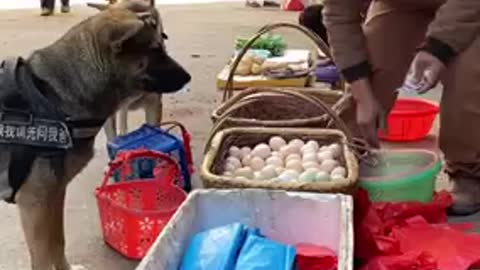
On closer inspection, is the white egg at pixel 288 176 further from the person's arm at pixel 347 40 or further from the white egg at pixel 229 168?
the person's arm at pixel 347 40

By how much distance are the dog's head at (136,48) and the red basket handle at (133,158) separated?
13.4 inches

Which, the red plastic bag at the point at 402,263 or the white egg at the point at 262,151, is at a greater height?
the white egg at the point at 262,151

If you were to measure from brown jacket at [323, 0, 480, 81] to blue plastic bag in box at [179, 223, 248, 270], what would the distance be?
0.82m

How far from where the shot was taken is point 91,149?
2385mm

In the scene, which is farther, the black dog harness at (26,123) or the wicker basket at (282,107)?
the wicker basket at (282,107)

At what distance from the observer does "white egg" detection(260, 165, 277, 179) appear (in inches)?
90.0

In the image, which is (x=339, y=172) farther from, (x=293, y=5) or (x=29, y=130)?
(x=293, y=5)

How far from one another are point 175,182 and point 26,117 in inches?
33.2

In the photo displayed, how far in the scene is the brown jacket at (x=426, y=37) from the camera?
2160 millimetres

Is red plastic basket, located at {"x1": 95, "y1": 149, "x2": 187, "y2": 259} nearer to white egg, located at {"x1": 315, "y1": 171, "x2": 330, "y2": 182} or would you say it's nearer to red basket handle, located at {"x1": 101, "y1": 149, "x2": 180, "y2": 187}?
red basket handle, located at {"x1": 101, "y1": 149, "x2": 180, "y2": 187}

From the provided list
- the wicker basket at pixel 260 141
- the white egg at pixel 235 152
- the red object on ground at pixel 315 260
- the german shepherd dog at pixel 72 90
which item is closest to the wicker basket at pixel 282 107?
the wicker basket at pixel 260 141

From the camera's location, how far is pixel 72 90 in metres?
2.29

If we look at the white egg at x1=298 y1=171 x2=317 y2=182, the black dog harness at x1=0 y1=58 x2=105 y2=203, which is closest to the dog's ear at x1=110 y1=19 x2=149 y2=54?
the black dog harness at x1=0 y1=58 x2=105 y2=203

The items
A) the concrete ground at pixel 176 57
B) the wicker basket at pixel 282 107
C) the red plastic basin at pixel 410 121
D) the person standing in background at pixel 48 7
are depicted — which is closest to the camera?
the concrete ground at pixel 176 57
